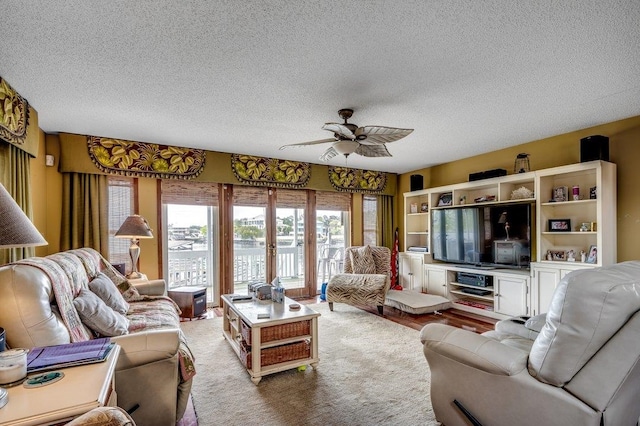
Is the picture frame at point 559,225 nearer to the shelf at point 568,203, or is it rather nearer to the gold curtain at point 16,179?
the shelf at point 568,203

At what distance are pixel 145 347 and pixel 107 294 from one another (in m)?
1.08

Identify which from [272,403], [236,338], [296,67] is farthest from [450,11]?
[236,338]

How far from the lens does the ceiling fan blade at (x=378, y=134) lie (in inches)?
102

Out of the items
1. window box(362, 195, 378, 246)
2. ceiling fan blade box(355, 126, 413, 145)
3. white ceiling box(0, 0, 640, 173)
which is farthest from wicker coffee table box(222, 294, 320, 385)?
window box(362, 195, 378, 246)

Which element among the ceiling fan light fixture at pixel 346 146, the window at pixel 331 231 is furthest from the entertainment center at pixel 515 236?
the ceiling fan light fixture at pixel 346 146

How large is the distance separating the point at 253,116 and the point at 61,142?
2405 mm

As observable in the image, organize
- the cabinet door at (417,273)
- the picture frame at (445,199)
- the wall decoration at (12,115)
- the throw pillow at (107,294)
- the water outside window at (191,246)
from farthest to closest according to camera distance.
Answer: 1. the cabinet door at (417,273)
2. the picture frame at (445,199)
3. the water outside window at (191,246)
4. the throw pillow at (107,294)
5. the wall decoration at (12,115)

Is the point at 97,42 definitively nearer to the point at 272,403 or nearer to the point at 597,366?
the point at 272,403

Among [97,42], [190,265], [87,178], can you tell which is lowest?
[190,265]

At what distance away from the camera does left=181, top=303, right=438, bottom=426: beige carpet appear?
6.79ft

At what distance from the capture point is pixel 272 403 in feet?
7.29

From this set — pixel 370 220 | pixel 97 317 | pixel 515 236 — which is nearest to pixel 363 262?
pixel 370 220

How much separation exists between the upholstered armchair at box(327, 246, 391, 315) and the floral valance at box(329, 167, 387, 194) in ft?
4.25

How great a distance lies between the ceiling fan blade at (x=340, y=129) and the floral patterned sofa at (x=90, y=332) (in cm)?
182
